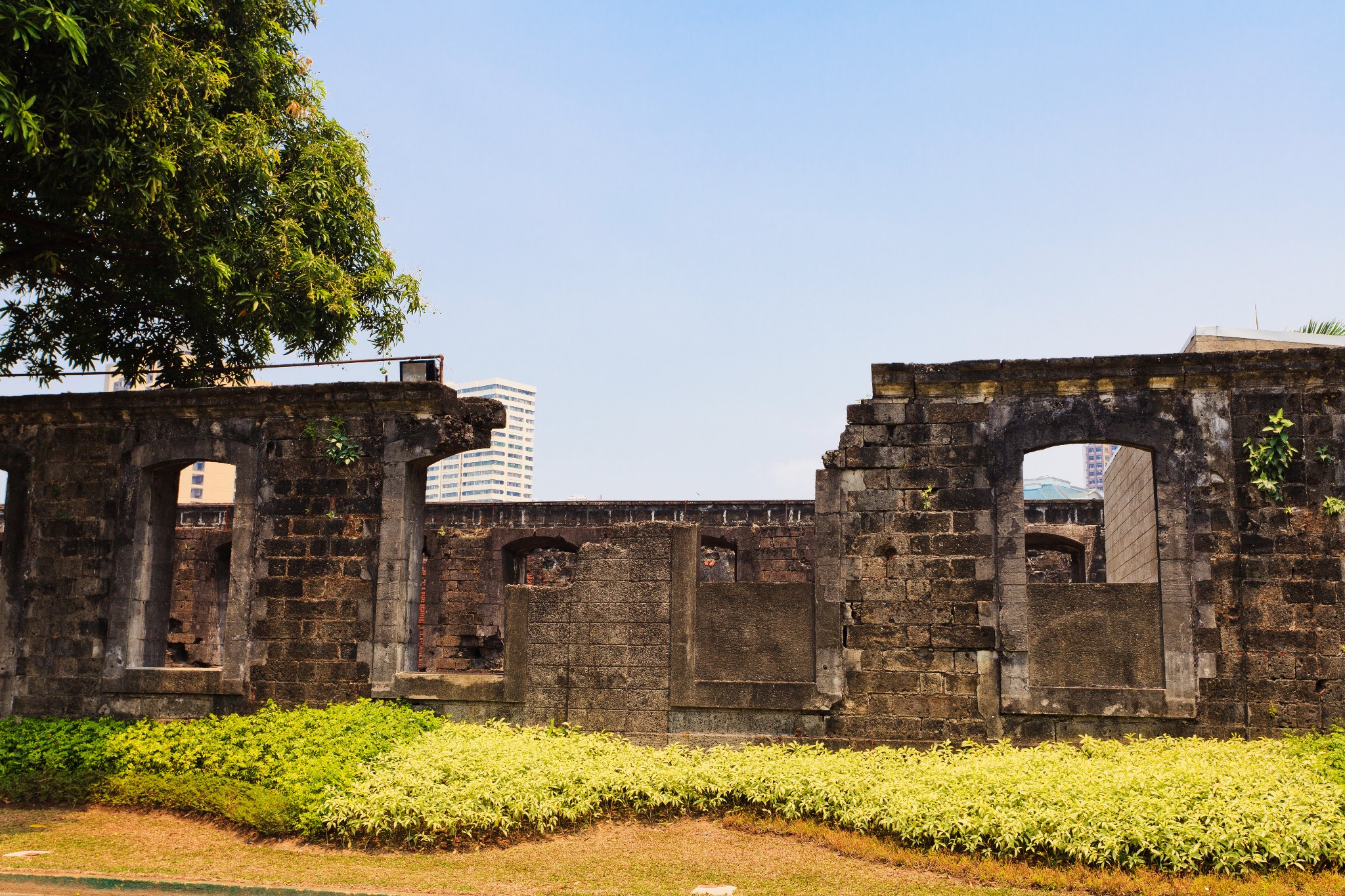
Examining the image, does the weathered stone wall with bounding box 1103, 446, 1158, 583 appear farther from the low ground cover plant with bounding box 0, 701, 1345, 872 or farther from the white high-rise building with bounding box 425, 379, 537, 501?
the white high-rise building with bounding box 425, 379, 537, 501

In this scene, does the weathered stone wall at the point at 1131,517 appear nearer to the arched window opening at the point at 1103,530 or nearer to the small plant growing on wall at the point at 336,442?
the arched window opening at the point at 1103,530

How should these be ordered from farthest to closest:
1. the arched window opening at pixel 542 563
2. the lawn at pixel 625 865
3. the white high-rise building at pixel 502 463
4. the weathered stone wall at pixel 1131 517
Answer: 1. the white high-rise building at pixel 502 463
2. the arched window opening at pixel 542 563
3. the weathered stone wall at pixel 1131 517
4. the lawn at pixel 625 865

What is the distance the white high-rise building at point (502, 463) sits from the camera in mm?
178875

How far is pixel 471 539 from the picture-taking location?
69.0 ft

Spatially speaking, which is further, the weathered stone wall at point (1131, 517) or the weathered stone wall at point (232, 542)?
the weathered stone wall at point (1131, 517)

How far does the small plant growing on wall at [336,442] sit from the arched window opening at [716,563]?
1030cm

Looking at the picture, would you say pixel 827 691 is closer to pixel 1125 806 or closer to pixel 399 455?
pixel 1125 806

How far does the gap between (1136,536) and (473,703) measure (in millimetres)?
8426

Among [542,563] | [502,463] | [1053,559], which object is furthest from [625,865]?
[502,463]

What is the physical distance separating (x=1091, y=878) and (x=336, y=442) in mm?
8329

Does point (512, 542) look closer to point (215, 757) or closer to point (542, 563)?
point (542, 563)

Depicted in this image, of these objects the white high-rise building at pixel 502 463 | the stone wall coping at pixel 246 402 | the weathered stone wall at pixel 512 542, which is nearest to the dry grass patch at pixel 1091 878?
the stone wall coping at pixel 246 402

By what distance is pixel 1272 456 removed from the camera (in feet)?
32.0

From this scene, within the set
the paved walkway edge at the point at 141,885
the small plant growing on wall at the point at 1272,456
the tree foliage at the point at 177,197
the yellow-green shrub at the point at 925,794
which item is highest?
the tree foliage at the point at 177,197
